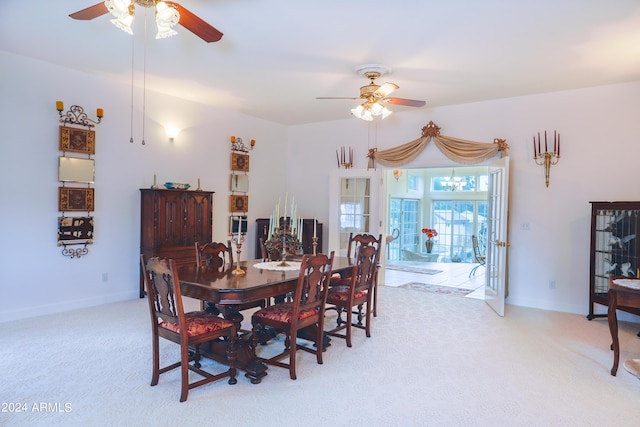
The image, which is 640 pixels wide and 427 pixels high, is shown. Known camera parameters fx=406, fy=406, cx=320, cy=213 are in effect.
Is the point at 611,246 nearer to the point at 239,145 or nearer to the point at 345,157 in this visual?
the point at 345,157

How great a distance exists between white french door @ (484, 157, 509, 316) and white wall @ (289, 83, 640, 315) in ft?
1.04

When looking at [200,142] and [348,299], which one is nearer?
[348,299]

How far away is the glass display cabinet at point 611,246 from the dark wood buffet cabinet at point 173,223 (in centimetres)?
490

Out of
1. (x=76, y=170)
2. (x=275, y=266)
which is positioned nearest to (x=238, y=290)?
(x=275, y=266)

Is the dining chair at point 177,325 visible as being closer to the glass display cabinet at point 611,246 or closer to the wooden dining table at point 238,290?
the wooden dining table at point 238,290

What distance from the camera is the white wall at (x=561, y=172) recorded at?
4824 millimetres

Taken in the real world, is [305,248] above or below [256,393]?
above

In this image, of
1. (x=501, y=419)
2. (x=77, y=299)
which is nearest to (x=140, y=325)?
(x=77, y=299)

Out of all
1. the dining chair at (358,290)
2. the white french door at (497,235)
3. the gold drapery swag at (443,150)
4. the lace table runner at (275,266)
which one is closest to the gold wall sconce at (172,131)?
the lace table runner at (275,266)

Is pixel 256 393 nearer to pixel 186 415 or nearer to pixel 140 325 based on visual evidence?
pixel 186 415

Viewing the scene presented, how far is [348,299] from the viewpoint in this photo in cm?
371

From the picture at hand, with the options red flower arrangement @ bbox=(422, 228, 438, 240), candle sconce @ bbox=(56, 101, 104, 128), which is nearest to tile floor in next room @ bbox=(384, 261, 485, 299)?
red flower arrangement @ bbox=(422, 228, 438, 240)

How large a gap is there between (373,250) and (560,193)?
9.48ft

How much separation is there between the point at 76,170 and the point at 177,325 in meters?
2.96
